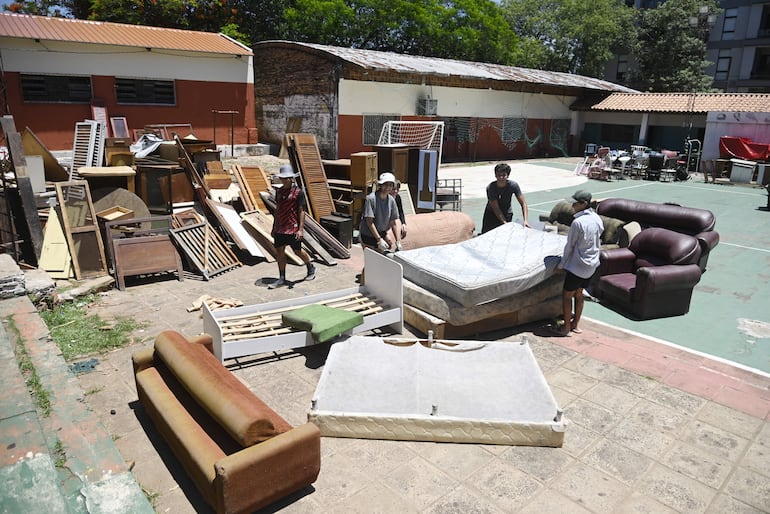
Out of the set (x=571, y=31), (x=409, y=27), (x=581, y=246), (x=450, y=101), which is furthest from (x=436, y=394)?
(x=571, y=31)

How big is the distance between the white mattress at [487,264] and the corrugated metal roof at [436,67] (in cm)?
1445

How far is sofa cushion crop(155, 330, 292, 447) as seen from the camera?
10.3 ft

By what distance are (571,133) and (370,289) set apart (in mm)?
29234

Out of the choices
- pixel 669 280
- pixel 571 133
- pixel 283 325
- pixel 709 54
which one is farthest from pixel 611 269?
pixel 709 54

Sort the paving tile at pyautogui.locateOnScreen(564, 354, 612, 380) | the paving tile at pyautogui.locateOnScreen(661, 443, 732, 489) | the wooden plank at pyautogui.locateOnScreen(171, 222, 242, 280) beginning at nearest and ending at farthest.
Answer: the paving tile at pyautogui.locateOnScreen(661, 443, 732, 489) → the paving tile at pyautogui.locateOnScreen(564, 354, 612, 380) → the wooden plank at pyautogui.locateOnScreen(171, 222, 242, 280)

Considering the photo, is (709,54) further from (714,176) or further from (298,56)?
(298,56)

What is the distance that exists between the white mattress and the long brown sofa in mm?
2490

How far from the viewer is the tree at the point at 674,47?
116ft

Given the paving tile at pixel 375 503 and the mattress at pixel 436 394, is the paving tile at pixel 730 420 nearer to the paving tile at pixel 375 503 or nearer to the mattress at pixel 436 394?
the mattress at pixel 436 394

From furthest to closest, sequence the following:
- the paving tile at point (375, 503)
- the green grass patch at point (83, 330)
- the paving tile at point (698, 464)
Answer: the green grass patch at point (83, 330) < the paving tile at point (698, 464) < the paving tile at point (375, 503)

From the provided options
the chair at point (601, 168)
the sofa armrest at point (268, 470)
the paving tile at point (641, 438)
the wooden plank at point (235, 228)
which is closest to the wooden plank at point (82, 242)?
the wooden plank at point (235, 228)

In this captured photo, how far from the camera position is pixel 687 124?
2677cm

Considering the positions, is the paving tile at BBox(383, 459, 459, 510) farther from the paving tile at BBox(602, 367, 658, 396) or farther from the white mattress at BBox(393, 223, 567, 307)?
the paving tile at BBox(602, 367, 658, 396)

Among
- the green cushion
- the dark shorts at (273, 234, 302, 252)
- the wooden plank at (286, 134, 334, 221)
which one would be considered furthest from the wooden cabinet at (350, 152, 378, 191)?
the green cushion
